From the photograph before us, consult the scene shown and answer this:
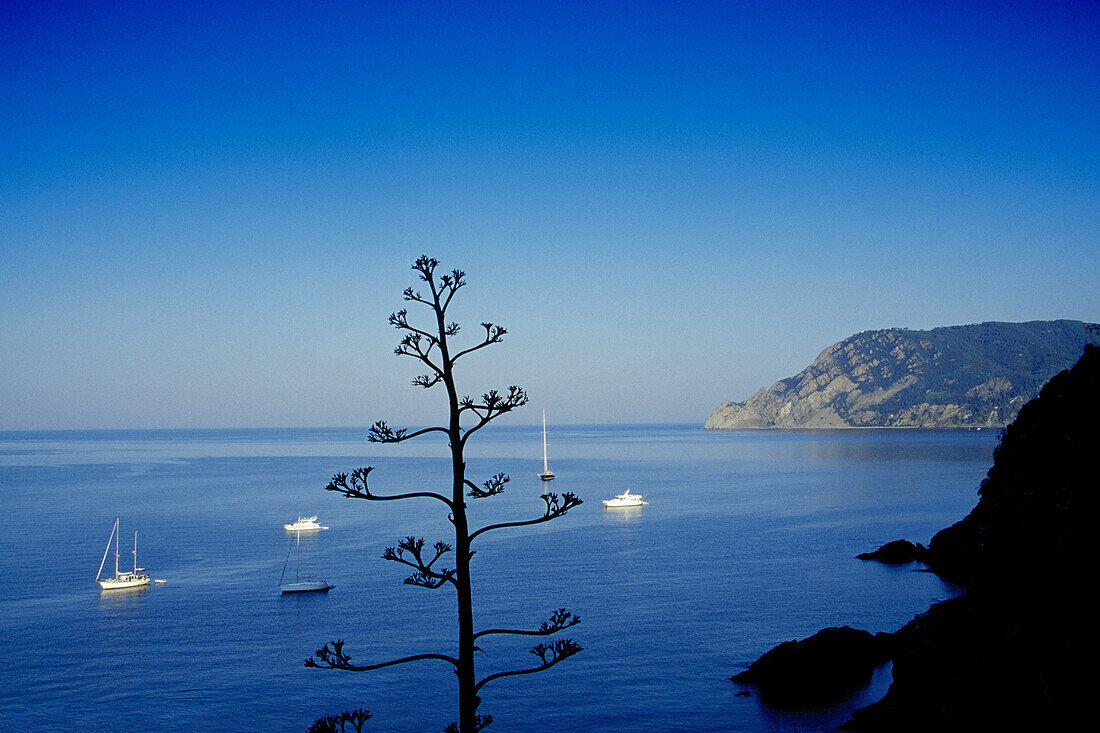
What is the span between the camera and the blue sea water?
128 feet

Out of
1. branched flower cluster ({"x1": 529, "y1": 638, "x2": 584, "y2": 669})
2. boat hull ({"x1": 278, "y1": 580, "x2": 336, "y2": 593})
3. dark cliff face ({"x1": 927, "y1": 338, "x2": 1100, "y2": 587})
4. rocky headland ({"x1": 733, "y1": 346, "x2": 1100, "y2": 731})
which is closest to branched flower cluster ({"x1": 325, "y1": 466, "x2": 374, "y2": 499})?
branched flower cluster ({"x1": 529, "y1": 638, "x2": 584, "y2": 669})

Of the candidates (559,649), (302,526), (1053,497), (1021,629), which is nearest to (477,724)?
(559,649)

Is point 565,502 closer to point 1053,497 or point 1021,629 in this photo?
point 1021,629

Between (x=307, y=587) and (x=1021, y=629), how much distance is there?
4921cm

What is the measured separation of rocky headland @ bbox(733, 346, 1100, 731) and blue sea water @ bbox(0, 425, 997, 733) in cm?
315

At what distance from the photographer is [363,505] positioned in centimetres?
13525

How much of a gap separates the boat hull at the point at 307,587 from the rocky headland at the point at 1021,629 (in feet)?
117

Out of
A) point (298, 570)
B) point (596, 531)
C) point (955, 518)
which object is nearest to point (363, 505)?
point (596, 531)

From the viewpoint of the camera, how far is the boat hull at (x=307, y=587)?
63188 millimetres

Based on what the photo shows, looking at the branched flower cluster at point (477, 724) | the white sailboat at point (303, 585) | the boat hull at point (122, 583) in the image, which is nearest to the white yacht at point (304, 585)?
the white sailboat at point (303, 585)

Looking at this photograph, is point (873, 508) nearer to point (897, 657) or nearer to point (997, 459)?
point (997, 459)

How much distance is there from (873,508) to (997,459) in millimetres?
63343

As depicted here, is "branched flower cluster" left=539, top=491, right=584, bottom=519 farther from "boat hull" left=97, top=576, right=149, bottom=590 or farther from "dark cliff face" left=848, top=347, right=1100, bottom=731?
"boat hull" left=97, top=576, right=149, bottom=590

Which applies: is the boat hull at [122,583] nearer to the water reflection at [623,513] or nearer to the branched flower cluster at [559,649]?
the water reflection at [623,513]
